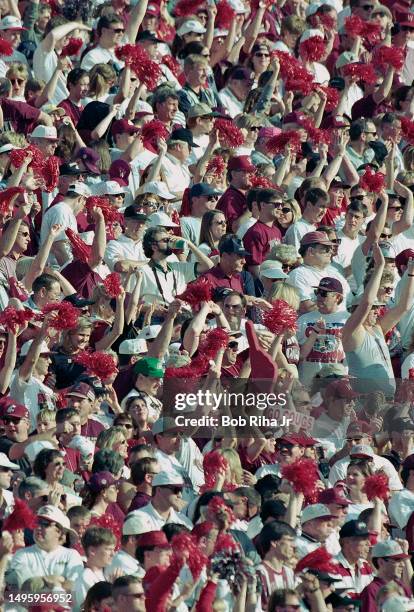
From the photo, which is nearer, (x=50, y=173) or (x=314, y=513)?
(x=314, y=513)

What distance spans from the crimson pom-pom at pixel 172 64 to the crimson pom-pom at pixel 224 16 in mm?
632

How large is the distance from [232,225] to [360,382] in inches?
74.3

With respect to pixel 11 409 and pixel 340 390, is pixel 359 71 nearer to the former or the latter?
pixel 340 390

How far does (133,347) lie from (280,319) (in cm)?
92

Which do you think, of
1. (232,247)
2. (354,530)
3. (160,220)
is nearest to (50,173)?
(160,220)

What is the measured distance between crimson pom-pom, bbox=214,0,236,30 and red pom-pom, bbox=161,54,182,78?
632mm

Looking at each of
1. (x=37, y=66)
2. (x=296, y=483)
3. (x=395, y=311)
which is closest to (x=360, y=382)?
(x=395, y=311)

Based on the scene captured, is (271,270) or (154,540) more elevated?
(271,270)

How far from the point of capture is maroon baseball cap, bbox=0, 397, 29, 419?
14.5 m

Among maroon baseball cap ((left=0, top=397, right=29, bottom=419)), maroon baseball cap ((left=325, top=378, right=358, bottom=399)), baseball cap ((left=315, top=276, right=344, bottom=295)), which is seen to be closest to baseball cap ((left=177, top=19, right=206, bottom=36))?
baseball cap ((left=315, top=276, right=344, bottom=295))

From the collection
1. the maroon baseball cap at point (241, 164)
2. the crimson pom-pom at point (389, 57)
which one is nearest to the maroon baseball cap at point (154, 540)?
the maroon baseball cap at point (241, 164)

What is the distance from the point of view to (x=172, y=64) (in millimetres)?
19516

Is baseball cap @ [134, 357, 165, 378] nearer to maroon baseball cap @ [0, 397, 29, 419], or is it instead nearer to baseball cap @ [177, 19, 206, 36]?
maroon baseball cap @ [0, 397, 29, 419]

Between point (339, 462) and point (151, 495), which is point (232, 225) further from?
point (151, 495)
